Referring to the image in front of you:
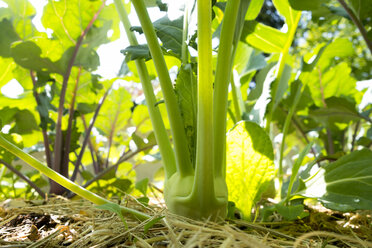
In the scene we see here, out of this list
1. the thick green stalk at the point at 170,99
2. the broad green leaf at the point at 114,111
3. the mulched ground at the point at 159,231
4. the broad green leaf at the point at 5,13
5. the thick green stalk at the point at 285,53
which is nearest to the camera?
the mulched ground at the point at 159,231

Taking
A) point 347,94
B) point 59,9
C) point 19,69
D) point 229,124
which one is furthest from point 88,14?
point 347,94

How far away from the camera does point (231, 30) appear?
44 centimetres

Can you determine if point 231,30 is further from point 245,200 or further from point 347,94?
point 347,94

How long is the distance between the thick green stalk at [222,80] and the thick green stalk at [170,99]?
0.15ft

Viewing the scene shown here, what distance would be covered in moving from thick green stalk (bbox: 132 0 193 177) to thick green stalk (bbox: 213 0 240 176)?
46 mm

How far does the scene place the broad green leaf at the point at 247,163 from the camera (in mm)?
504

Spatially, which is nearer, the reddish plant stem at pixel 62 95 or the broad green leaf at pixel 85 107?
the reddish plant stem at pixel 62 95

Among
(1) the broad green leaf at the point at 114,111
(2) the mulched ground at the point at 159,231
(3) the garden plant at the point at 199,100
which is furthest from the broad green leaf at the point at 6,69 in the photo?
(2) the mulched ground at the point at 159,231

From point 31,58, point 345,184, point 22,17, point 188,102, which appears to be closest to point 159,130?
point 188,102

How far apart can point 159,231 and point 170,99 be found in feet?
0.63

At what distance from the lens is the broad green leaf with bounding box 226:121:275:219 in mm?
504

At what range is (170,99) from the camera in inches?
18.9

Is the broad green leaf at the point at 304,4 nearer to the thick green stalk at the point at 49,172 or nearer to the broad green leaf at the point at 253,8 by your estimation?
the broad green leaf at the point at 253,8

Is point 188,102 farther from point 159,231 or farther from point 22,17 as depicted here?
point 22,17
